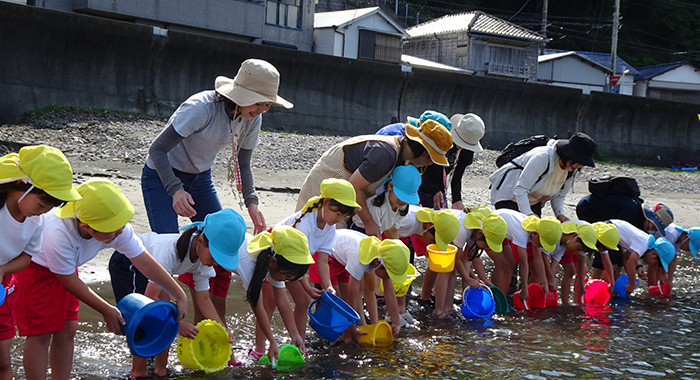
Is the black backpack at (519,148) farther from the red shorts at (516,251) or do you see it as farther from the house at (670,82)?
the house at (670,82)

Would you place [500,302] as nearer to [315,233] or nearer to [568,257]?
[568,257]

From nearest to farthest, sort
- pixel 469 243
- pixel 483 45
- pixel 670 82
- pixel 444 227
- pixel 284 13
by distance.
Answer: pixel 444 227 < pixel 469 243 < pixel 284 13 < pixel 483 45 < pixel 670 82

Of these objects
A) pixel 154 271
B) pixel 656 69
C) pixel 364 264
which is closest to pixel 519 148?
pixel 364 264

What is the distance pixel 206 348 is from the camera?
3.33 metres

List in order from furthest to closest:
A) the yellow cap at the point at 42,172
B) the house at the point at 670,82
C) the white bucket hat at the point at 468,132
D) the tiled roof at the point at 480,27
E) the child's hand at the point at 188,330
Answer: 1. the house at the point at 670,82
2. the tiled roof at the point at 480,27
3. the white bucket hat at the point at 468,132
4. the child's hand at the point at 188,330
5. the yellow cap at the point at 42,172

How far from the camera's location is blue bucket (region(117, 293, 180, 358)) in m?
2.92

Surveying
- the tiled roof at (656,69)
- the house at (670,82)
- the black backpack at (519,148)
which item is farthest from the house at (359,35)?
the black backpack at (519,148)

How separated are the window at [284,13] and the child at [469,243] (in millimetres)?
19778

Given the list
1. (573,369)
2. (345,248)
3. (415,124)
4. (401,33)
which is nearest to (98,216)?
(345,248)

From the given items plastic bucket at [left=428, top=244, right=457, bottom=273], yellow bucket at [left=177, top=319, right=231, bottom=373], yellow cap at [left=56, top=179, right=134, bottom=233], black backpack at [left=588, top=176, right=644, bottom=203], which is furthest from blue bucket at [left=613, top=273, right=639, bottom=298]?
yellow cap at [left=56, top=179, right=134, bottom=233]

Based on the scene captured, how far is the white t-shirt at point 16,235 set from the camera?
2568mm

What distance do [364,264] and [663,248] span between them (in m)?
3.76

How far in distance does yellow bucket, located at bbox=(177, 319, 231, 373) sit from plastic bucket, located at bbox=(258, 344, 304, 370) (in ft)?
1.10

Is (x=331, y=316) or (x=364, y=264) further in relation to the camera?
(x=364, y=264)
